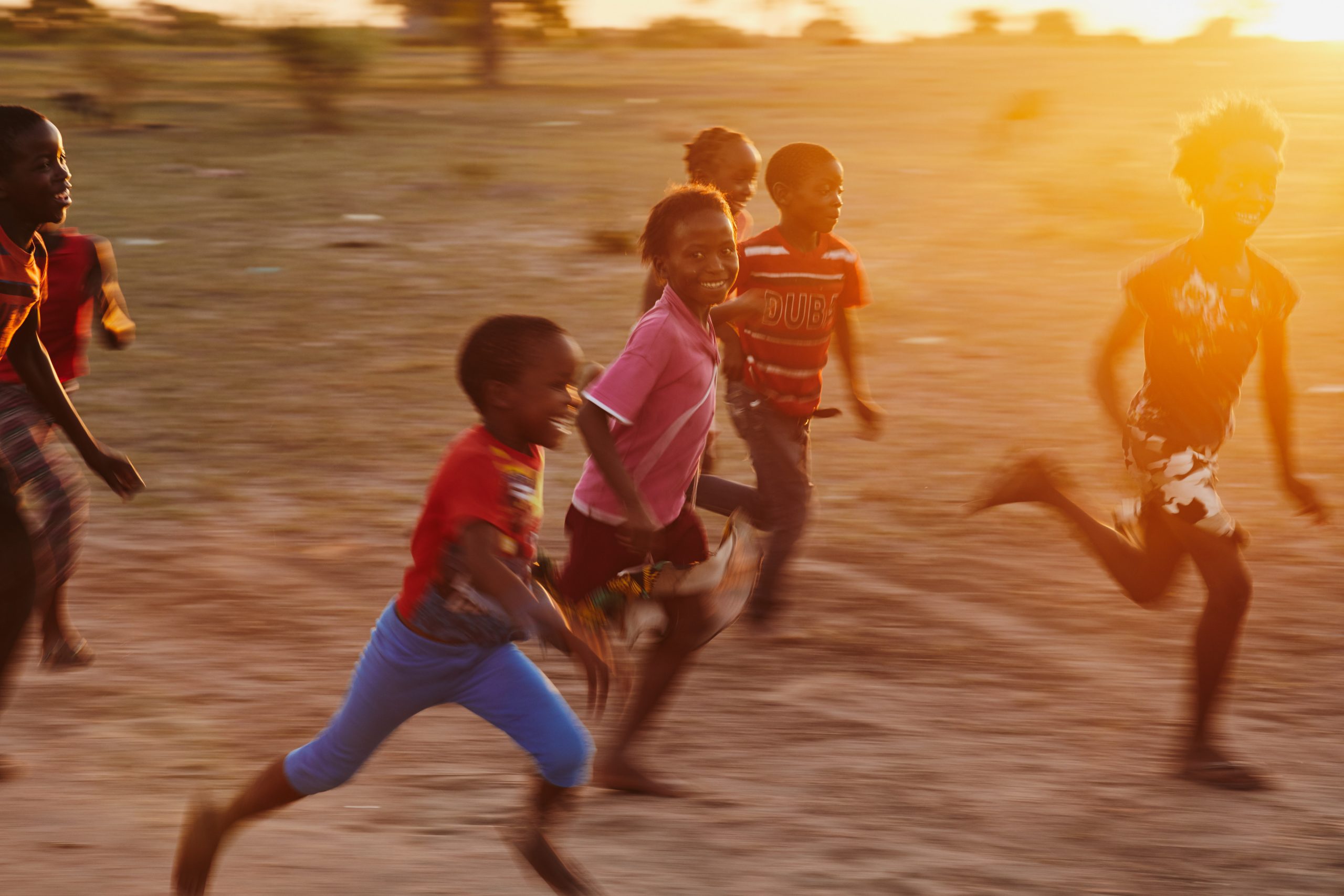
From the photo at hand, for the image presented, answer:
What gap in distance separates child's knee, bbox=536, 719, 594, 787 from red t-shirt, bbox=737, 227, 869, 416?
2052 millimetres

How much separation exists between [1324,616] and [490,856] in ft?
11.3

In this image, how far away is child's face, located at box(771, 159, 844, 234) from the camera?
15.6ft

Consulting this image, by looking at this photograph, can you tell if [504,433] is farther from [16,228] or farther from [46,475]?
[46,475]

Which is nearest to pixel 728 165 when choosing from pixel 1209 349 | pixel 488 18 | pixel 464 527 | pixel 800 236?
pixel 800 236

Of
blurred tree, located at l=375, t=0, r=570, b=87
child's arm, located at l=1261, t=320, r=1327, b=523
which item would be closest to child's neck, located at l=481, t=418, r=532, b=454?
child's arm, located at l=1261, t=320, r=1327, b=523

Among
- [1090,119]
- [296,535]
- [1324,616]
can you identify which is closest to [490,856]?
[296,535]

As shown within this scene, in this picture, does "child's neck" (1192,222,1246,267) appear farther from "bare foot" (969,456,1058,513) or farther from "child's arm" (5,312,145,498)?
"child's arm" (5,312,145,498)

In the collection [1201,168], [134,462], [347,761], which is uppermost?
[1201,168]

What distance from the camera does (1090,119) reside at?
20766mm

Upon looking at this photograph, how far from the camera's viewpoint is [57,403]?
158 inches

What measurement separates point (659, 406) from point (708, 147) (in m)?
1.92

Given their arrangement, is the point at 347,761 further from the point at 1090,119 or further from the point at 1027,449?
the point at 1090,119

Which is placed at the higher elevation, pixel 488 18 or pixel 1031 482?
pixel 488 18

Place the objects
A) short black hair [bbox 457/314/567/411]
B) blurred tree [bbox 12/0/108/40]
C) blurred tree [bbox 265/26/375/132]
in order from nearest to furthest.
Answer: short black hair [bbox 457/314/567/411], blurred tree [bbox 265/26/375/132], blurred tree [bbox 12/0/108/40]
